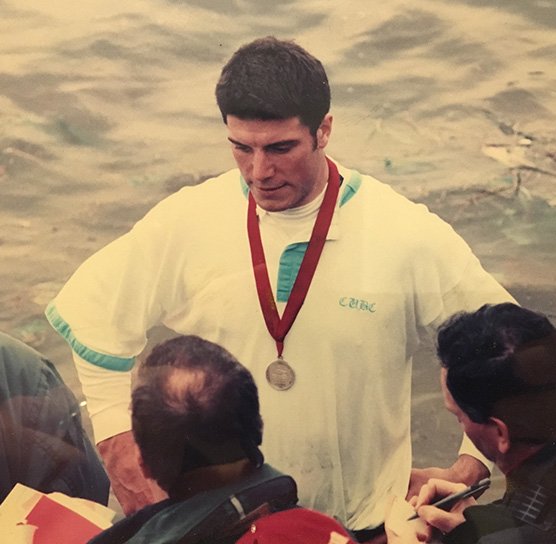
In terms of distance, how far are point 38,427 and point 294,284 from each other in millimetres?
685

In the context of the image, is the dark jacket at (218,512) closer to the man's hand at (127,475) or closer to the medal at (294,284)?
the man's hand at (127,475)

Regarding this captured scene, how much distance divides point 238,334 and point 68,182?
1.70 feet

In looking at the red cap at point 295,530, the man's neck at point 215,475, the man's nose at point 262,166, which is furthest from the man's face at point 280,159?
the red cap at point 295,530

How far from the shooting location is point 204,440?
2.05 m

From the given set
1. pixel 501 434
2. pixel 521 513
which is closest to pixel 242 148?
pixel 501 434

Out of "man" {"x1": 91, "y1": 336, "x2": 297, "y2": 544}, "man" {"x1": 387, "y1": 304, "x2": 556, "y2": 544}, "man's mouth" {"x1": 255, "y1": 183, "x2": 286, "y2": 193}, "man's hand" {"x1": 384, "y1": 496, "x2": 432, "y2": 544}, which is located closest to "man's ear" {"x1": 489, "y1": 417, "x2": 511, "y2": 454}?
"man" {"x1": 387, "y1": 304, "x2": 556, "y2": 544}

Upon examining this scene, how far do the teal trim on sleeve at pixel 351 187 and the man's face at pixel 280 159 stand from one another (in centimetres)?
5

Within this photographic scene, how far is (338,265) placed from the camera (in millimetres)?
2023

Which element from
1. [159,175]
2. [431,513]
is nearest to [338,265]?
[159,175]

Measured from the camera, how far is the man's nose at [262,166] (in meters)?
2.00

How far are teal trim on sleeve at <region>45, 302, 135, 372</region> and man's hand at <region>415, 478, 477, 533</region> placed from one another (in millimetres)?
720

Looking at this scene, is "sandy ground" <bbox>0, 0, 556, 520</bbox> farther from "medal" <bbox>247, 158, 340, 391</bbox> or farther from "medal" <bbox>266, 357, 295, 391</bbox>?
"medal" <bbox>266, 357, 295, 391</bbox>

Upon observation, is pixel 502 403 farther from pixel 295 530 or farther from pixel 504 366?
pixel 295 530

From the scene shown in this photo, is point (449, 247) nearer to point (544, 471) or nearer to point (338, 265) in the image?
point (338, 265)
